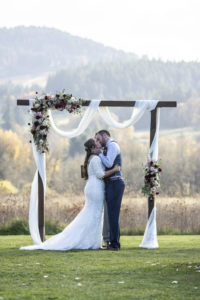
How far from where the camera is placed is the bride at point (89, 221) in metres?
9.13

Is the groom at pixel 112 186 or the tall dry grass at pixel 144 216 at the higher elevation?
the groom at pixel 112 186

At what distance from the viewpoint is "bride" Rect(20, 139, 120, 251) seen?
913 cm

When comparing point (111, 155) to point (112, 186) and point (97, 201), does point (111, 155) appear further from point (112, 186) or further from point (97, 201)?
point (97, 201)

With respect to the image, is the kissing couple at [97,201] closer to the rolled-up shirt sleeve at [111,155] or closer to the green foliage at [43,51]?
the rolled-up shirt sleeve at [111,155]

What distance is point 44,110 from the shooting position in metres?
9.76

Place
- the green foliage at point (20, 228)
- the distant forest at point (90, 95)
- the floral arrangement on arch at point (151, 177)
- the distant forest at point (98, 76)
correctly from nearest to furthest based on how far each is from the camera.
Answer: the floral arrangement on arch at point (151, 177) → the green foliage at point (20, 228) → the distant forest at point (90, 95) → the distant forest at point (98, 76)

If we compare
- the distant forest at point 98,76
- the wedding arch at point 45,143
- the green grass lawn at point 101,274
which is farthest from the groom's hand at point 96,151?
A: the distant forest at point 98,76

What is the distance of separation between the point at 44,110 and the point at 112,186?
1758 millimetres

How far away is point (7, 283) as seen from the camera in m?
6.16

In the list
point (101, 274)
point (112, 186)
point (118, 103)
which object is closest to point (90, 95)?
point (118, 103)

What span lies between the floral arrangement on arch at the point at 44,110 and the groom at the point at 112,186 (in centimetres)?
88

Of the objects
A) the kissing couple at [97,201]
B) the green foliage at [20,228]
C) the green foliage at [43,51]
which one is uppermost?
the green foliage at [43,51]

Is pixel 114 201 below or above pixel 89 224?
above

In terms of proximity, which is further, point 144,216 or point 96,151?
point 144,216
